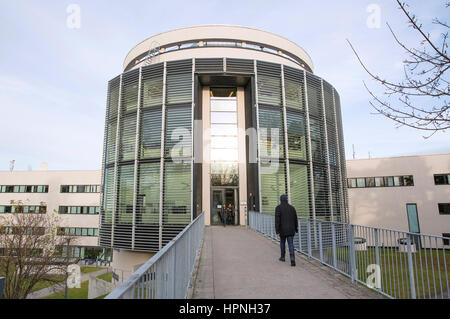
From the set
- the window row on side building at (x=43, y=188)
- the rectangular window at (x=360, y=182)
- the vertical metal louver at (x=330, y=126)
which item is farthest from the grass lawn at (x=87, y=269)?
the rectangular window at (x=360, y=182)

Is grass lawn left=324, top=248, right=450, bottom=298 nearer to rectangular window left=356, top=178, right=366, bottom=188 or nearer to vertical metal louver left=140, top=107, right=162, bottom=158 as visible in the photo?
vertical metal louver left=140, top=107, right=162, bottom=158

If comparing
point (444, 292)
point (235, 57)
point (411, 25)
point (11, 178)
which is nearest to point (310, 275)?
point (444, 292)

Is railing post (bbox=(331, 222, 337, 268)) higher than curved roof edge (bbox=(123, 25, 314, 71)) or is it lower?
lower

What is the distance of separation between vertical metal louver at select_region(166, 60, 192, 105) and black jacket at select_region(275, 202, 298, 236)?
451 inches

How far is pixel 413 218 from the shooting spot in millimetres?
32344

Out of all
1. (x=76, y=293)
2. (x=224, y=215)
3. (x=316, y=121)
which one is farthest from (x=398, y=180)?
(x=76, y=293)

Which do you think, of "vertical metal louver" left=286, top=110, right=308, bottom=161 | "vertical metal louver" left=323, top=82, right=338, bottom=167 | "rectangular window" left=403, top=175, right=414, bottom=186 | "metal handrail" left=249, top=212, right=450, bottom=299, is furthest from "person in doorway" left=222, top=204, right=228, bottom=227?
"rectangular window" left=403, top=175, right=414, bottom=186

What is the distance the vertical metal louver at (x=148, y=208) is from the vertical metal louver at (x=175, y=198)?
0.48m

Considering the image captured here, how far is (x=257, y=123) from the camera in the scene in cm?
1714

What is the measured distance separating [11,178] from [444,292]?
56.1 m

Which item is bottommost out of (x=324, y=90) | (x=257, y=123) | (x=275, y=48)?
(x=257, y=123)

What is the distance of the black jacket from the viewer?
734cm
